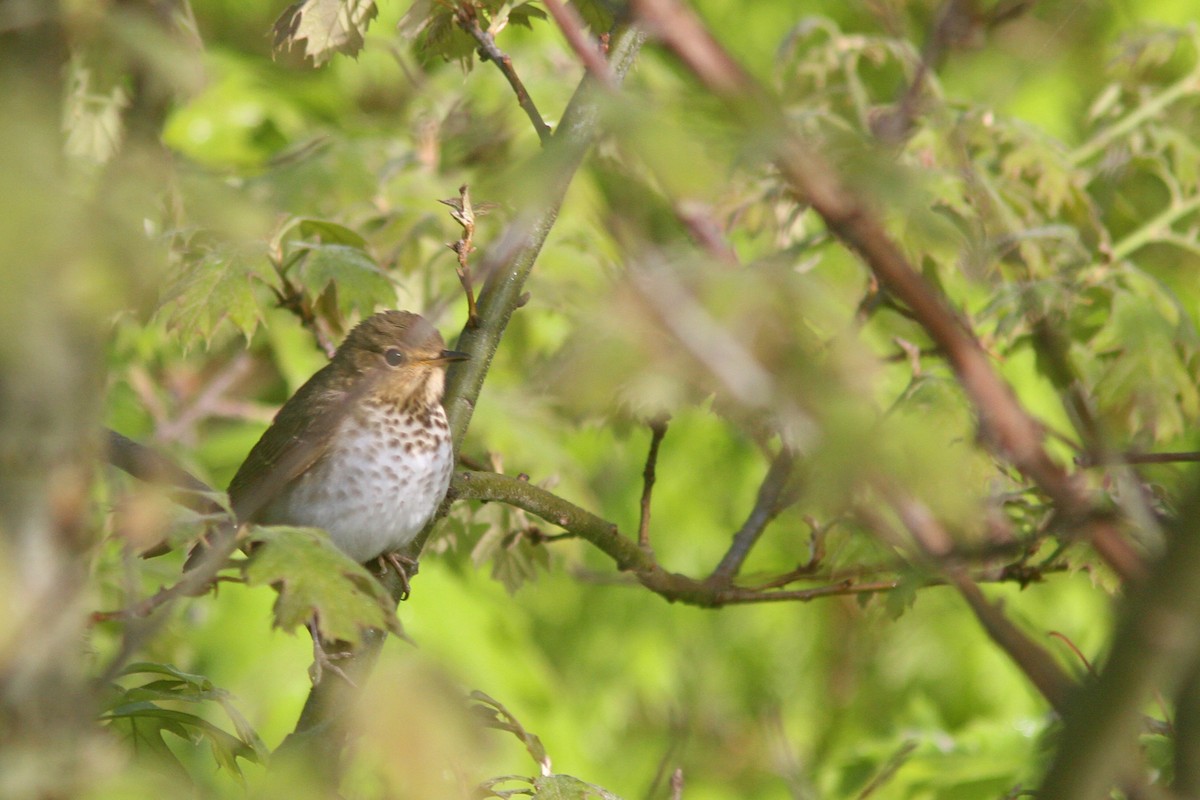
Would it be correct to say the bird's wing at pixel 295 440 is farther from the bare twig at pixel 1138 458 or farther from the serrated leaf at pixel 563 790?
the bare twig at pixel 1138 458

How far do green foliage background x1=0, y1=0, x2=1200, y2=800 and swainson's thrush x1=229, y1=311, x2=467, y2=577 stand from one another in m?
0.13

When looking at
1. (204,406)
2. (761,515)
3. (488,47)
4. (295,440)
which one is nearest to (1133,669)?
(488,47)

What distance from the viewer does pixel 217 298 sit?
6.93 ft

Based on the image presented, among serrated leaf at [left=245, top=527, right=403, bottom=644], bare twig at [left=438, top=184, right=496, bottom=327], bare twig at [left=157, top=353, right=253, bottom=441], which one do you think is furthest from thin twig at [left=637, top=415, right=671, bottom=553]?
bare twig at [left=157, top=353, right=253, bottom=441]

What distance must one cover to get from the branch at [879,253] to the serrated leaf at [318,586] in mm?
610

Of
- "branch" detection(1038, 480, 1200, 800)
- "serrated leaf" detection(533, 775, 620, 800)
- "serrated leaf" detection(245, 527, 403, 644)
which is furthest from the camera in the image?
"serrated leaf" detection(533, 775, 620, 800)

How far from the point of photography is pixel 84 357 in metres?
0.81

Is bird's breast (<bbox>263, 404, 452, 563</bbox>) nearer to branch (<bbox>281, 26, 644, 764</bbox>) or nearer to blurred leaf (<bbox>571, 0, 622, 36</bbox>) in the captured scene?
branch (<bbox>281, 26, 644, 764</bbox>)

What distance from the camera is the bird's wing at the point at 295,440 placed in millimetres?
2662

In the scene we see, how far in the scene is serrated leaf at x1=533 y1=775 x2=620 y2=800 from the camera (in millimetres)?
1644

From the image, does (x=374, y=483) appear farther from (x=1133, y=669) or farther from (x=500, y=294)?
(x=1133, y=669)

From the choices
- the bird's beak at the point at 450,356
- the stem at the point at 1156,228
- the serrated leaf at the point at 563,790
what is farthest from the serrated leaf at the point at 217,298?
the stem at the point at 1156,228

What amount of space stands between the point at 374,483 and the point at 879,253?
1.88 metres

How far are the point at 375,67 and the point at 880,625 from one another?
9.19 ft
